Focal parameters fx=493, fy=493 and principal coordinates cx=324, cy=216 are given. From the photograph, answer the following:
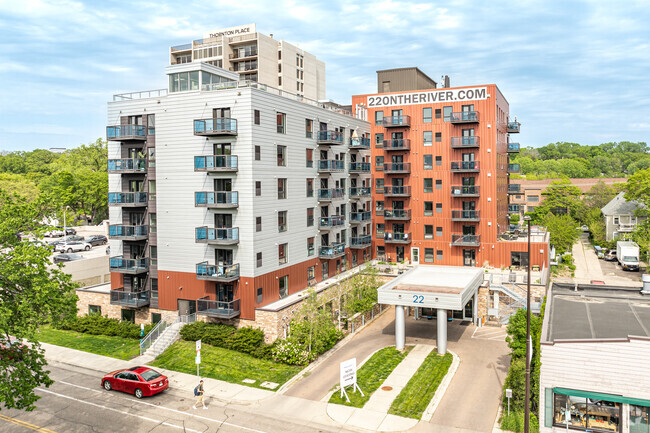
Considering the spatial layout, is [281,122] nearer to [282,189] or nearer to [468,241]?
[282,189]

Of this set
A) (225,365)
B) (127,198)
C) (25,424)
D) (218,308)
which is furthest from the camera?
(127,198)

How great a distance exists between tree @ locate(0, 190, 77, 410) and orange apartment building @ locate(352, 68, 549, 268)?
40864 millimetres

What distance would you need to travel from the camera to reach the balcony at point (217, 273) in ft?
120

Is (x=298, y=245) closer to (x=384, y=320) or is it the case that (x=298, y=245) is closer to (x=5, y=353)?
(x=384, y=320)

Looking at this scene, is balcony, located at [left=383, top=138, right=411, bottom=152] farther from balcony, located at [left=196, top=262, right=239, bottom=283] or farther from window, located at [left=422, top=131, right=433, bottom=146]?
balcony, located at [left=196, top=262, right=239, bottom=283]

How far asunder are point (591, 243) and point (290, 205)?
257ft

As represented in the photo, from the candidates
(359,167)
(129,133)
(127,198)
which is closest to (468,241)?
(359,167)

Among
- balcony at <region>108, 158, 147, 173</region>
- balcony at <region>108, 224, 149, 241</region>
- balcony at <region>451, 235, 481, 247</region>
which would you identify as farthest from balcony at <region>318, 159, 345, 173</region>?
balcony at <region>108, 224, 149, 241</region>

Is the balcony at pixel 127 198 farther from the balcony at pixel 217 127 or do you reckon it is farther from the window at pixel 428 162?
the window at pixel 428 162

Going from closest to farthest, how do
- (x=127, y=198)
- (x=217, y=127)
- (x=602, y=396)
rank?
(x=602, y=396), (x=217, y=127), (x=127, y=198)

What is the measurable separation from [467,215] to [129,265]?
34.6m

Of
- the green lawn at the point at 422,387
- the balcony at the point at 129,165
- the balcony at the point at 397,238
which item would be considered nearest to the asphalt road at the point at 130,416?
the green lawn at the point at 422,387

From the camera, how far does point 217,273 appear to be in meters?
36.6

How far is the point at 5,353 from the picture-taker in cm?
2012
